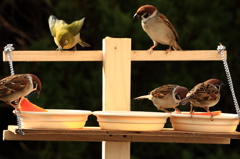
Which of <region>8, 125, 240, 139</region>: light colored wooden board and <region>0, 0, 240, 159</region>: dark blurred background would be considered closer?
<region>8, 125, 240, 139</region>: light colored wooden board

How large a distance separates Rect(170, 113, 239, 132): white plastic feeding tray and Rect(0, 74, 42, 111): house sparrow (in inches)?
30.6

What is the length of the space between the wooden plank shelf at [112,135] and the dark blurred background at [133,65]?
181cm

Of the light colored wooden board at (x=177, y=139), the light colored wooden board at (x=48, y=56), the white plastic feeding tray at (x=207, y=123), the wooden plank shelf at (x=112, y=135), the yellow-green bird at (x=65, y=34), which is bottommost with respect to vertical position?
the light colored wooden board at (x=177, y=139)

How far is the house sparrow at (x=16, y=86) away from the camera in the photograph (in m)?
2.83

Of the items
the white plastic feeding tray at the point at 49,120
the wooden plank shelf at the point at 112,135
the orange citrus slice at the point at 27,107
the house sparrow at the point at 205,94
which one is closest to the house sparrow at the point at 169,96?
the house sparrow at the point at 205,94

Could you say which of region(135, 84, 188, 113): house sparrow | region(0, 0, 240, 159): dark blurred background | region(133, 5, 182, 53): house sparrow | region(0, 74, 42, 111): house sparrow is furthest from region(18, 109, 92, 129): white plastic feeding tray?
region(0, 0, 240, 159): dark blurred background

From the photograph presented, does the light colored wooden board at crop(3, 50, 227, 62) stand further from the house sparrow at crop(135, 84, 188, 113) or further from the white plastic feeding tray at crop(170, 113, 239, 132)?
the white plastic feeding tray at crop(170, 113, 239, 132)

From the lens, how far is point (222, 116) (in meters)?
2.64

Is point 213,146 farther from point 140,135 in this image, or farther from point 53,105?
point 140,135

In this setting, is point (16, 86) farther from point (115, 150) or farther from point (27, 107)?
point (115, 150)

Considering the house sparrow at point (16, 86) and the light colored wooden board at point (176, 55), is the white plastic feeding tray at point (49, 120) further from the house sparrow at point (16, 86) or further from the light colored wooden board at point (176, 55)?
the light colored wooden board at point (176, 55)

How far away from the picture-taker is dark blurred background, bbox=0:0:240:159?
4617 millimetres

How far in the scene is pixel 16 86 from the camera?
9.36 feet

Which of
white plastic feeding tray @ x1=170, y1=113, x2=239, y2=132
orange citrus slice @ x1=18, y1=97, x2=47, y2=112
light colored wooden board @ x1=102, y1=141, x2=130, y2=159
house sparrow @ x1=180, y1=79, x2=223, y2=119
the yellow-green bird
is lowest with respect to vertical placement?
light colored wooden board @ x1=102, y1=141, x2=130, y2=159
